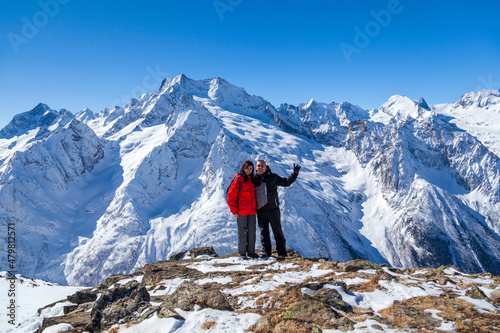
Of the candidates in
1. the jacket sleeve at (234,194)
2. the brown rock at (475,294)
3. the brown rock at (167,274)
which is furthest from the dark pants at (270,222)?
the brown rock at (475,294)

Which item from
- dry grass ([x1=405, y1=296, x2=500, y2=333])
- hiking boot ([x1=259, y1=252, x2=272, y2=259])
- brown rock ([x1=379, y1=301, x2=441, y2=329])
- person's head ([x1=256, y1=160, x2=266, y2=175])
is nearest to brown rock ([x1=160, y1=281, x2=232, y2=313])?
brown rock ([x1=379, y1=301, x2=441, y2=329])

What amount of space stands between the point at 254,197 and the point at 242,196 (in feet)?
2.61

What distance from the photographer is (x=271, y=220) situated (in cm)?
1653

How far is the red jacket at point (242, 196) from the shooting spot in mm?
15602

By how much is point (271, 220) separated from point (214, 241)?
177 m

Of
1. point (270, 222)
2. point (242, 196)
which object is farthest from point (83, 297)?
point (270, 222)

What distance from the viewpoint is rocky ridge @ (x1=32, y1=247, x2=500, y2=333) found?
24.6 feet

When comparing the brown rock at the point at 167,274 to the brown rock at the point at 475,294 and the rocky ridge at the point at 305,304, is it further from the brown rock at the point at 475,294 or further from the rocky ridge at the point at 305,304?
the brown rock at the point at 475,294

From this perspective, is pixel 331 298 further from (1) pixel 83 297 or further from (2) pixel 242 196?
(1) pixel 83 297

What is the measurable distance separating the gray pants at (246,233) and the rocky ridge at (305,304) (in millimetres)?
2689

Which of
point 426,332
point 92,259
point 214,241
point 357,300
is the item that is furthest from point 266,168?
point 92,259

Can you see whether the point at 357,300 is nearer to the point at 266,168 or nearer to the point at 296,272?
the point at 296,272

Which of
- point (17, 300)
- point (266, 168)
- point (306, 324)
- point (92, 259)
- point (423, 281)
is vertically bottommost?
point (92, 259)

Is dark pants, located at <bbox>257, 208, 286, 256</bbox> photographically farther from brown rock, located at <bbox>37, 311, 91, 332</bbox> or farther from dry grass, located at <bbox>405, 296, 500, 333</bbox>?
brown rock, located at <bbox>37, 311, 91, 332</bbox>
